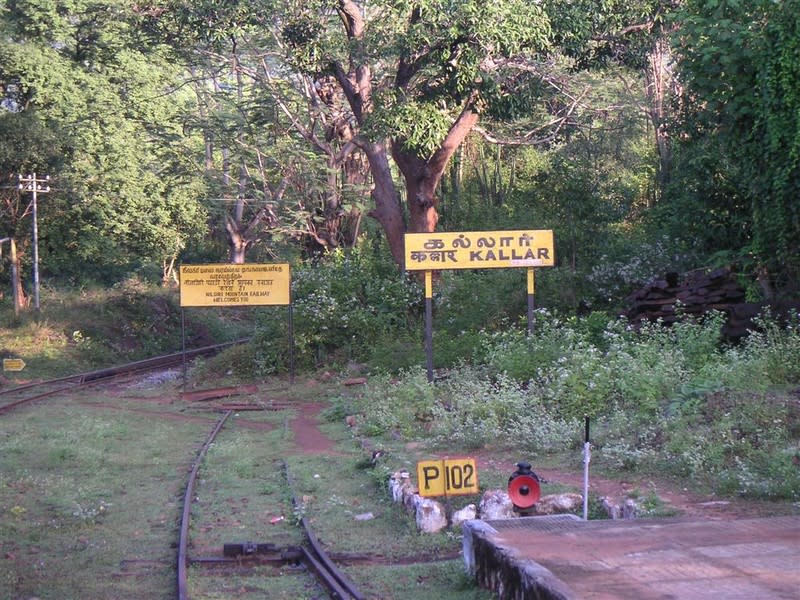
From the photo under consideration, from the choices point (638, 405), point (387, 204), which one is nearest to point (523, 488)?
point (638, 405)

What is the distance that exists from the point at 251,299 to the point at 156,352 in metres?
17.1

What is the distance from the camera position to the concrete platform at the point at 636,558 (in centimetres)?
609

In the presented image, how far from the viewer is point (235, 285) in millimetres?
28156

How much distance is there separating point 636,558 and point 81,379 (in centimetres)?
2831

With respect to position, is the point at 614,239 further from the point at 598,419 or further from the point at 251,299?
the point at 598,419

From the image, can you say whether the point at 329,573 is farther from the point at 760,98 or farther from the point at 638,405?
the point at 760,98

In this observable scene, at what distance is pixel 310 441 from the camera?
57.4 feet

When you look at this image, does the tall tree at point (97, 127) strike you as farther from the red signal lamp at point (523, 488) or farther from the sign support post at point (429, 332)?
the red signal lamp at point (523, 488)

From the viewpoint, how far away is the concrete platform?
6090 mm

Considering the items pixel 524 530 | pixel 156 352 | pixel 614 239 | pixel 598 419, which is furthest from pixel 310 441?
pixel 156 352

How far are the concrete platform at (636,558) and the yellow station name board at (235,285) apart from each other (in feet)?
65.4

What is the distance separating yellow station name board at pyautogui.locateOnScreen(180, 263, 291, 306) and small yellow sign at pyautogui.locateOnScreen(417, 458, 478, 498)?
18.4m

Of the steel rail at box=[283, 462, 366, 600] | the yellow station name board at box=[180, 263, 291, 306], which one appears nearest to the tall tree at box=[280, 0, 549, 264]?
the yellow station name board at box=[180, 263, 291, 306]

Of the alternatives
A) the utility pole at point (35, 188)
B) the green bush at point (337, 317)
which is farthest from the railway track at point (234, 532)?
the utility pole at point (35, 188)
